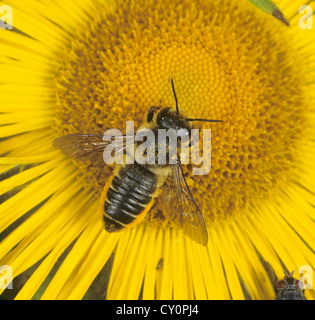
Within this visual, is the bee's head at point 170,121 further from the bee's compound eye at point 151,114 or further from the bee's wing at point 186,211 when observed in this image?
the bee's wing at point 186,211

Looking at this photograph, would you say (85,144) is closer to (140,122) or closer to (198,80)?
(140,122)

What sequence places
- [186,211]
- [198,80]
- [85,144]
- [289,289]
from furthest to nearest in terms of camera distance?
1. [289,289]
2. [198,80]
3. [85,144]
4. [186,211]

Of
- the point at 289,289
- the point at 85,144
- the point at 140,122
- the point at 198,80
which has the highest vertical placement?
the point at 198,80

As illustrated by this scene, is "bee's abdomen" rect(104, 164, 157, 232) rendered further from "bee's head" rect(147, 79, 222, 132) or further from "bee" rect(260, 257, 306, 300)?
"bee" rect(260, 257, 306, 300)

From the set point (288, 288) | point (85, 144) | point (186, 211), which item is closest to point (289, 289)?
point (288, 288)

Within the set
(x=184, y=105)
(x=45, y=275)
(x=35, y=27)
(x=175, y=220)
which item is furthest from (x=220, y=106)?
(x=45, y=275)

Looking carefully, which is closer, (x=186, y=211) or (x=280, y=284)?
(x=186, y=211)

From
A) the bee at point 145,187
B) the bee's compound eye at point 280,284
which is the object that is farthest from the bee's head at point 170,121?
the bee's compound eye at point 280,284
